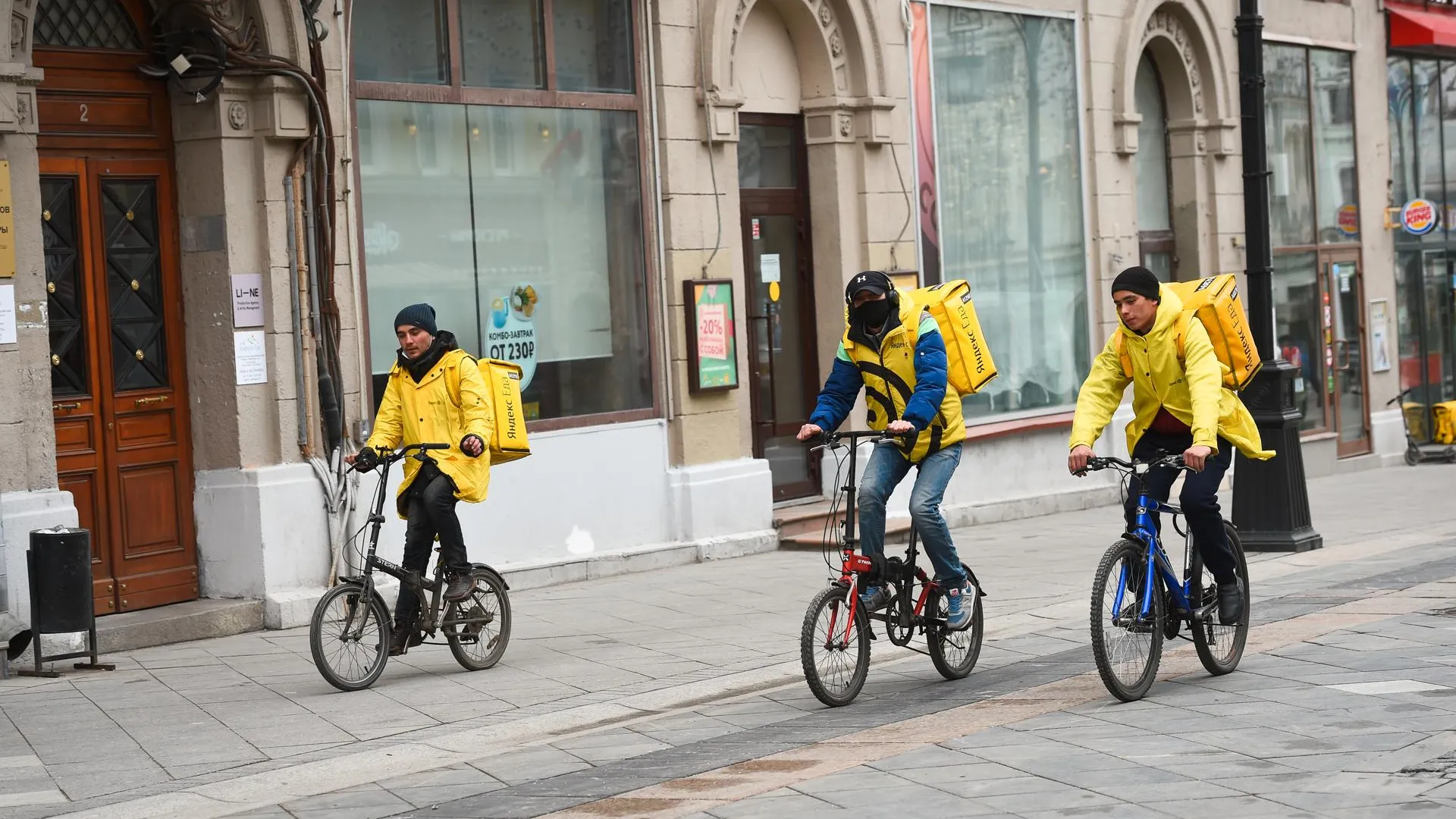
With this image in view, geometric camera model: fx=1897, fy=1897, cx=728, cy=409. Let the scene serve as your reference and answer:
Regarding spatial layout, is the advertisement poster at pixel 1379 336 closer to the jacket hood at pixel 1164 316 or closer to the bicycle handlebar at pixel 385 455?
the jacket hood at pixel 1164 316

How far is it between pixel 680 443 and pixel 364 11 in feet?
12.6

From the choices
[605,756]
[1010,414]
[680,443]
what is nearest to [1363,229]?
[1010,414]

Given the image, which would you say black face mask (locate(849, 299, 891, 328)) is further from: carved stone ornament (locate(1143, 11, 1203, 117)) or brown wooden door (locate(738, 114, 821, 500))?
carved stone ornament (locate(1143, 11, 1203, 117))

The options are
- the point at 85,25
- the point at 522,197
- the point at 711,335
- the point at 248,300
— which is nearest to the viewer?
the point at 85,25

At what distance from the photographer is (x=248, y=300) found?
1123 cm

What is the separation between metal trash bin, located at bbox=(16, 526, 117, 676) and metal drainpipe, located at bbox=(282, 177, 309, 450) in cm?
201

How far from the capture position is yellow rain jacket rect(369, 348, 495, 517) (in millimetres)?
9133

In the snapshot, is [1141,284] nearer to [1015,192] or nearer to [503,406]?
[503,406]

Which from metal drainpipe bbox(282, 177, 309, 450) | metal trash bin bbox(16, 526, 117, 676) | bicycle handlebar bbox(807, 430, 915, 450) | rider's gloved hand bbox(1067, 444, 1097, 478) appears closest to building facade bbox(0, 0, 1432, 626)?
metal drainpipe bbox(282, 177, 309, 450)

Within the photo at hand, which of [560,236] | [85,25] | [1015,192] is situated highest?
[85,25]

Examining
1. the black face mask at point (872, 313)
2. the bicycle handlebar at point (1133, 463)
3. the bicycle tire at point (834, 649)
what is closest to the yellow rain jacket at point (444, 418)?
the black face mask at point (872, 313)

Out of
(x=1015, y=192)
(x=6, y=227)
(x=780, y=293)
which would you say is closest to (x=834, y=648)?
(x=6, y=227)

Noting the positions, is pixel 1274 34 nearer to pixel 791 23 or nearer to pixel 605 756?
pixel 791 23

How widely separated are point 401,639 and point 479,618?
46 centimetres
